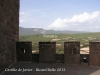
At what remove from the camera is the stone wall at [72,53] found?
911 centimetres

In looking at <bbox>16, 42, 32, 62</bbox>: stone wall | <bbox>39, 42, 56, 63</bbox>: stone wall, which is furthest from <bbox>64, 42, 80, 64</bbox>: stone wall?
<bbox>16, 42, 32, 62</bbox>: stone wall

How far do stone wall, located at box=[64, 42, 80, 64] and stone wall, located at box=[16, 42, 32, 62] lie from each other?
1787 mm

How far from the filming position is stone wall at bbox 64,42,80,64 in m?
9.11

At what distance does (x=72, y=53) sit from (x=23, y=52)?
2.45 meters

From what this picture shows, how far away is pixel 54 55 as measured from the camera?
30.0 ft

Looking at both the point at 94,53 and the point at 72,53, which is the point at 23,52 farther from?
the point at 94,53

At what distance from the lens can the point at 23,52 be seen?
9.23m

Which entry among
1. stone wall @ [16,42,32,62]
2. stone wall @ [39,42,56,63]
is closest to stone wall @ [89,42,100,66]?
stone wall @ [39,42,56,63]

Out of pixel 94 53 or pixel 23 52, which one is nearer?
pixel 94 53

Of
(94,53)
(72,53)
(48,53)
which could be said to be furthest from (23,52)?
(94,53)

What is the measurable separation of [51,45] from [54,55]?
52 centimetres

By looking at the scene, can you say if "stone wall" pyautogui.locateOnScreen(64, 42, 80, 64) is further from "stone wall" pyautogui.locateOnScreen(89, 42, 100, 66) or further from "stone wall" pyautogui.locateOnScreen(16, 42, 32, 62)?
"stone wall" pyautogui.locateOnScreen(16, 42, 32, 62)

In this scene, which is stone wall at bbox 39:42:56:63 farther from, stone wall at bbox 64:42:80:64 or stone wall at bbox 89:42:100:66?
stone wall at bbox 89:42:100:66

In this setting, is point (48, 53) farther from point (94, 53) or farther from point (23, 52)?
point (94, 53)
